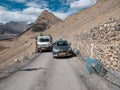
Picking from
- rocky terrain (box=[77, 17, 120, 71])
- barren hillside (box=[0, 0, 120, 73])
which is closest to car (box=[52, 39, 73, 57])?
barren hillside (box=[0, 0, 120, 73])

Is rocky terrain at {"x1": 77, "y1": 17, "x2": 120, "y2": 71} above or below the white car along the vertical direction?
above

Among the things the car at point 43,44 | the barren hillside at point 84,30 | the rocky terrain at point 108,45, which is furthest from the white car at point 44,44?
the rocky terrain at point 108,45

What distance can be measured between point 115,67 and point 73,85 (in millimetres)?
2334

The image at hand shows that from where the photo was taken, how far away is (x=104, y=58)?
45.6ft

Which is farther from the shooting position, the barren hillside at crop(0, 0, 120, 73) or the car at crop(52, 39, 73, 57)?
the barren hillside at crop(0, 0, 120, 73)

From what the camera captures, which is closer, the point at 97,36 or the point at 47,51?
the point at 97,36

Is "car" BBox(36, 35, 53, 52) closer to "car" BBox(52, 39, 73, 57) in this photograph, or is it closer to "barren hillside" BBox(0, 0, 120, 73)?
"barren hillside" BBox(0, 0, 120, 73)

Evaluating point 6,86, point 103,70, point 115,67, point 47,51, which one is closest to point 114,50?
point 115,67

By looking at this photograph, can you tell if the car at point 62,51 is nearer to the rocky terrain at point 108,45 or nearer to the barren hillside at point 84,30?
the barren hillside at point 84,30

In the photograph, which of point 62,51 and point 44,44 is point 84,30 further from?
point 62,51

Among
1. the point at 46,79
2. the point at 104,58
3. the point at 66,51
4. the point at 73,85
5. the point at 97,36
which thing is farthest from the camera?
the point at 66,51

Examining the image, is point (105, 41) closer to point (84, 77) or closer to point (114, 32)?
point (114, 32)

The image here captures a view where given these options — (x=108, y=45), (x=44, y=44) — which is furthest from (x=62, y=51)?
(x=108, y=45)

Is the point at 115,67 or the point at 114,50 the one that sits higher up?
the point at 114,50
